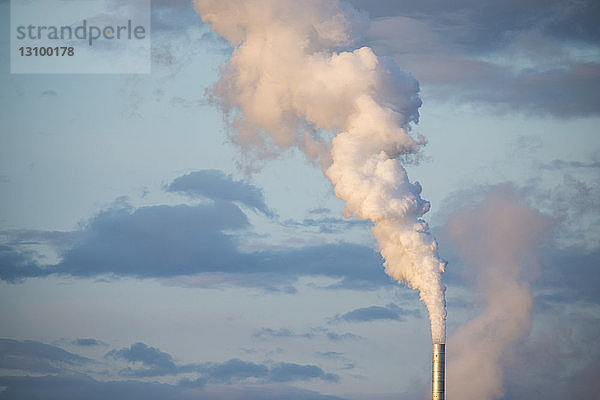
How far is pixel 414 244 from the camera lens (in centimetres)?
14912

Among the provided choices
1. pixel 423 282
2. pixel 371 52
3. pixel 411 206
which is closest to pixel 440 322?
pixel 423 282

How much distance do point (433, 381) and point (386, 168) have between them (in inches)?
1188

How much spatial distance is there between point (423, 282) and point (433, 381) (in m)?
15.0

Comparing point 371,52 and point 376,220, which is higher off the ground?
point 371,52

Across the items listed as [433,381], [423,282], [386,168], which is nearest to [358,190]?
[386,168]

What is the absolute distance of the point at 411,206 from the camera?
14850cm

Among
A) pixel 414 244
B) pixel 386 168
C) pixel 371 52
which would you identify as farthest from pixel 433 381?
pixel 371 52

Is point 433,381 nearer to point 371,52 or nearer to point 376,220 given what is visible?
point 376,220

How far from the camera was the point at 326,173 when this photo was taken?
15200cm

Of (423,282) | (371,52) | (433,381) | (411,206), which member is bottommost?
(433,381)

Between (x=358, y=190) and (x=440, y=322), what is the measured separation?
20793mm

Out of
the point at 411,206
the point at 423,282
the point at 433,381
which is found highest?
the point at 411,206

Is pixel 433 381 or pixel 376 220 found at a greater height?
pixel 376 220

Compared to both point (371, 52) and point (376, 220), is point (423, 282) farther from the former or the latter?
point (371, 52)
